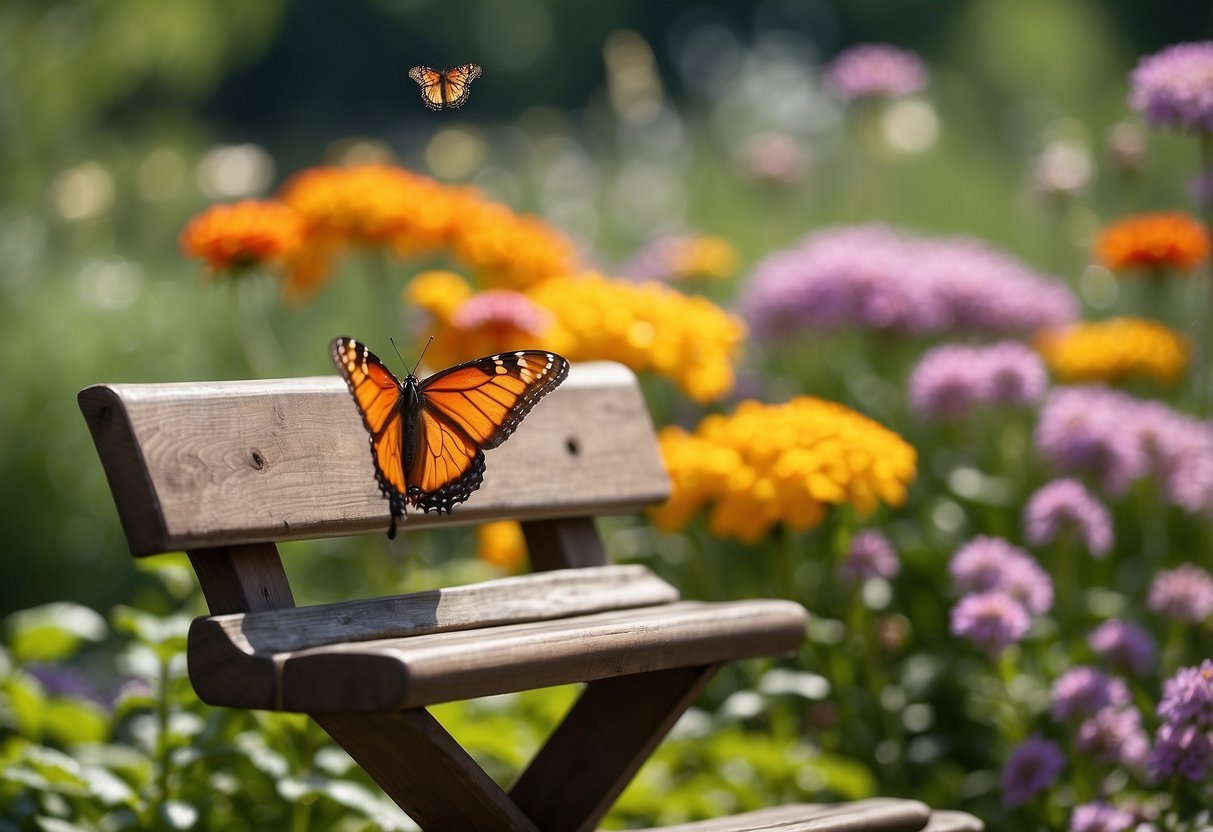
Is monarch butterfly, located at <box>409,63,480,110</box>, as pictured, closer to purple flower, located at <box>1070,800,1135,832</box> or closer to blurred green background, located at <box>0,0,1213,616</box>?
blurred green background, located at <box>0,0,1213,616</box>

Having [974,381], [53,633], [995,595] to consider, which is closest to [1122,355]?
[974,381]

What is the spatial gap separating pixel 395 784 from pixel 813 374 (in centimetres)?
278

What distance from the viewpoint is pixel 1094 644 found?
A: 2826mm

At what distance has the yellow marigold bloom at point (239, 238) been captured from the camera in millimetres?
2867

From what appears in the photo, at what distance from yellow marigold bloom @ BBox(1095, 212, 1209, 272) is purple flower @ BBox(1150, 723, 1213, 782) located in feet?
5.80

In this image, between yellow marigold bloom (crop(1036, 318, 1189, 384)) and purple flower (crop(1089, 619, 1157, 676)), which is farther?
yellow marigold bloom (crop(1036, 318, 1189, 384))

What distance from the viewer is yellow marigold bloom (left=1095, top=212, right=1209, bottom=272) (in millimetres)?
3703

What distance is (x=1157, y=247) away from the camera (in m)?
3.71

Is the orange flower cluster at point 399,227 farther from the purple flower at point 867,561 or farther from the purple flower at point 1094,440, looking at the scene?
the purple flower at point 1094,440

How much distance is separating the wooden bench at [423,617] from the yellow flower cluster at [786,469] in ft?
1.19

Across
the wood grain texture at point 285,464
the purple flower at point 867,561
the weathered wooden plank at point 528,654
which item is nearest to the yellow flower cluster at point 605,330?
the purple flower at point 867,561

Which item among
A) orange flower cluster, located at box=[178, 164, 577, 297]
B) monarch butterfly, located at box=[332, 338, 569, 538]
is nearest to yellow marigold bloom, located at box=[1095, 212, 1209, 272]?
orange flower cluster, located at box=[178, 164, 577, 297]

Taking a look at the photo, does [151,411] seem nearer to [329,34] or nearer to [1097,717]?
[1097,717]

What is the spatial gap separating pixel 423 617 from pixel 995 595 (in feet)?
3.82
